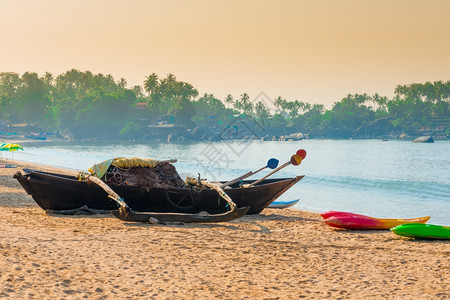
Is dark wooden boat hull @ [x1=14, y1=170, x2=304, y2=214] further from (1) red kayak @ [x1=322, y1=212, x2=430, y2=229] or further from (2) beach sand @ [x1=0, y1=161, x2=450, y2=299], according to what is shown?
(1) red kayak @ [x1=322, y1=212, x2=430, y2=229]

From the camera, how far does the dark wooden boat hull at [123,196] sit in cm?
1258

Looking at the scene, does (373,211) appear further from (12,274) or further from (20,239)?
(12,274)

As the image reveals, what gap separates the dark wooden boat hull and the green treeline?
425ft

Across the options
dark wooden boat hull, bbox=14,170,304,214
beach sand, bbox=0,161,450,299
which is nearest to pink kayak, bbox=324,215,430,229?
beach sand, bbox=0,161,450,299

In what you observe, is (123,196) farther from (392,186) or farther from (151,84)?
(151,84)

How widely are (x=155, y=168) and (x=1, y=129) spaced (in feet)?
435

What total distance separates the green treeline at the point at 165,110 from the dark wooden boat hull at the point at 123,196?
12944cm

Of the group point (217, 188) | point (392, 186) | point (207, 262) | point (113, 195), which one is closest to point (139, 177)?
point (113, 195)

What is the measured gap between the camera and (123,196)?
12906 mm

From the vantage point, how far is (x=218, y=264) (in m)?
8.26

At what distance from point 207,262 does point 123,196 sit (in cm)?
514

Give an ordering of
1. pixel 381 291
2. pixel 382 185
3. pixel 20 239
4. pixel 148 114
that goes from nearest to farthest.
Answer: pixel 381 291
pixel 20 239
pixel 382 185
pixel 148 114

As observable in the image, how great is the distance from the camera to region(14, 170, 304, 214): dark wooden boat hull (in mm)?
12578

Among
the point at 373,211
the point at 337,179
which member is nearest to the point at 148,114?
the point at 337,179
